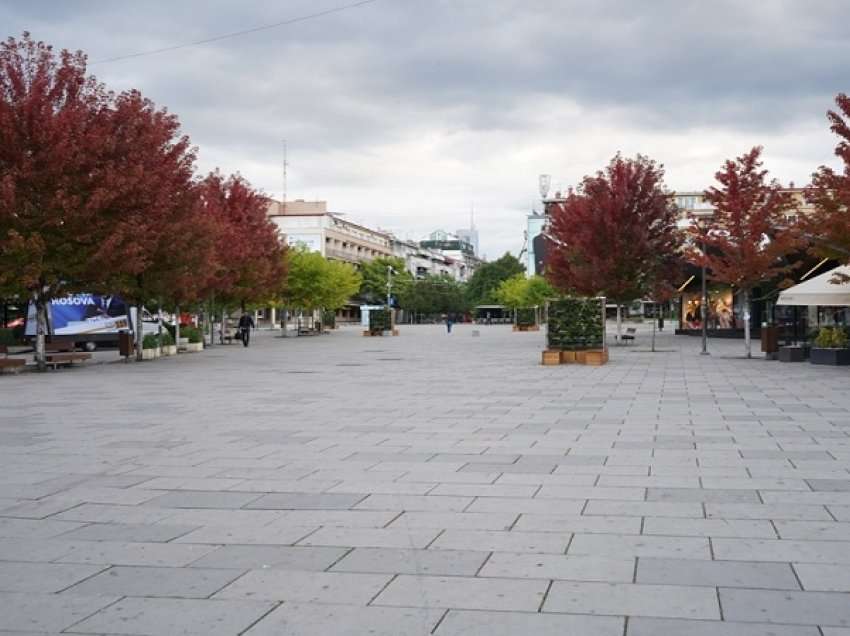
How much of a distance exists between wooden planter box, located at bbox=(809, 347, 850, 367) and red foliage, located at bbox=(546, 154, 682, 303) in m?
11.5

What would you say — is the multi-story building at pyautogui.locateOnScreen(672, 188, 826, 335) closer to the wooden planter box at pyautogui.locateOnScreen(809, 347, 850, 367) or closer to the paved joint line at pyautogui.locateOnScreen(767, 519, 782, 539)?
the wooden planter box at pyautogui.locateOnScreen(809, 347, 850, 367)

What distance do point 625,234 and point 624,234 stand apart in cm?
4

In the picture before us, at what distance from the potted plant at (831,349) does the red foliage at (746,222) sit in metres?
3.65

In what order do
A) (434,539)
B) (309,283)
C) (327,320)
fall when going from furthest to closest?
(327,320), (309,283), (434,539)

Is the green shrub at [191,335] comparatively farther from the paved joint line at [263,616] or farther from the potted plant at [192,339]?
the paved joint line at [263,616]

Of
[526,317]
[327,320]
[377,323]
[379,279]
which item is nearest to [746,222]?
[377,323]

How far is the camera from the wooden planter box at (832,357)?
2330 centimetres

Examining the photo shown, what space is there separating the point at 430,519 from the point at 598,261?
1165 inches

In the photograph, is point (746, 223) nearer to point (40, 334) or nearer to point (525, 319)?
point (40, 334)

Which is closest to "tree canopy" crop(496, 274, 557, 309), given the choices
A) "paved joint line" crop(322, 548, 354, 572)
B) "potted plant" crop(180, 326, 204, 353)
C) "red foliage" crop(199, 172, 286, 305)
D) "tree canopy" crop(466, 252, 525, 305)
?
"tree canopy" crop(466, 252, 525, 305)

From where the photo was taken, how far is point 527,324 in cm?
6750

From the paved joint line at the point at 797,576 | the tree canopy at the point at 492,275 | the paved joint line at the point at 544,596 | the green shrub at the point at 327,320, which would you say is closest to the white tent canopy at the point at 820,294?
the paved joint line at the point at 797,576

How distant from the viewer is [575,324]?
81.5 feet

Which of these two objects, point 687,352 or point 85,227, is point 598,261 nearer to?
point 687,352
